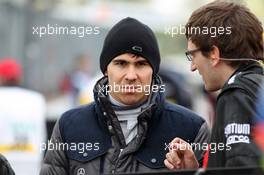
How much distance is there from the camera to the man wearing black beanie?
4.58m

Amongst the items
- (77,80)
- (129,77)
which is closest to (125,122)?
(129,77)

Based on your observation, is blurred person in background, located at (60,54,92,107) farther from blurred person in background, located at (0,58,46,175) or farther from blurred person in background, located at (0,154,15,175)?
blurred person in background, located at (0,154,15,175)

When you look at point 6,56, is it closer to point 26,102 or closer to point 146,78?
point 26,102

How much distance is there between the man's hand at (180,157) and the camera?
171 inches

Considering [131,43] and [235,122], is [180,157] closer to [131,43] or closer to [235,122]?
[235,122]

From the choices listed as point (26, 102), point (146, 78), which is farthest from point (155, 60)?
point (26, 102)

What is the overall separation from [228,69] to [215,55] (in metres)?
0.09

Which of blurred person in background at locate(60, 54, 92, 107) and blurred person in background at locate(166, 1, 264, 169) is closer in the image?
blurred person in background at locate(166, 1, 264, 169)

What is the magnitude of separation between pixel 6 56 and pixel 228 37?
9.11 m

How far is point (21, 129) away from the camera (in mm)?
8789

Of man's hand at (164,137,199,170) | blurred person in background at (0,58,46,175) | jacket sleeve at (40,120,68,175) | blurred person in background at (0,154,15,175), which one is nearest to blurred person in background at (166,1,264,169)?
man's hand at (164,137,199,170)

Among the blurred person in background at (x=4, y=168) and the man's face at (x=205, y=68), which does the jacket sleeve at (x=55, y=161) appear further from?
the man's face at (x=205, y=68)

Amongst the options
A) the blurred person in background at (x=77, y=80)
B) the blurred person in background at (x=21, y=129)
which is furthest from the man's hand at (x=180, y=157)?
the blurred person in background at (x=77, y=80)

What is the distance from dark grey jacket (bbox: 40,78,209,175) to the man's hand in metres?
0.19
